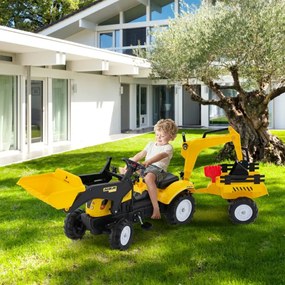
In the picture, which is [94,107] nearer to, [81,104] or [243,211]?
[81,104]

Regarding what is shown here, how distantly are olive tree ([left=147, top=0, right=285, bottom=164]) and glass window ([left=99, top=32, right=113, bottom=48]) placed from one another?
40.2 ft

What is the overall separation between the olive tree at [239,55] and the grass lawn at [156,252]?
3.39 meters

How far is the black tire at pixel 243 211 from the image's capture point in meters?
5.67

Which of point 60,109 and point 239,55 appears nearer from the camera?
point 239,55

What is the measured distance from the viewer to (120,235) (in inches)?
185

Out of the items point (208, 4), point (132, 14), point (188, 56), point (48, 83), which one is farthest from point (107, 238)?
point (132, 14)

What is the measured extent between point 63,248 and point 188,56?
6437mm

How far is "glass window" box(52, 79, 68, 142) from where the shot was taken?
15.8 metres

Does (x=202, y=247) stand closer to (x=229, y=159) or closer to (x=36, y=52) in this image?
(x=229, y=159)

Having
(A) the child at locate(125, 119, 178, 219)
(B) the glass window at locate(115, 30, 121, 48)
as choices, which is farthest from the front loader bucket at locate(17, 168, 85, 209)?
(B) the glass window at locate(115, 30, 121, 48)

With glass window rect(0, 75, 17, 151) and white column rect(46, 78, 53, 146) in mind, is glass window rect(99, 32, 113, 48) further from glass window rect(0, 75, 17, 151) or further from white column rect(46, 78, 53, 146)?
glass window rect(0, 75, 17, 151)

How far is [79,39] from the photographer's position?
2478cm

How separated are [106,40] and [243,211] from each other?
20.0 meters

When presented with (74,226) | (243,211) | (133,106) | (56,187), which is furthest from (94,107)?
(56,187)
